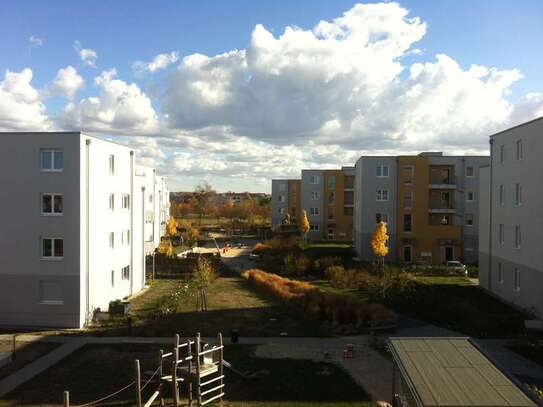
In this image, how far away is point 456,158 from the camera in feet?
158

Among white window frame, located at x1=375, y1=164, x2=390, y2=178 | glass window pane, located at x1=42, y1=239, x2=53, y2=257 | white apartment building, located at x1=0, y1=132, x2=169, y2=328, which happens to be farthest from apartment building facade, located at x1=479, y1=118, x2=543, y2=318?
glass window pane, located at x1=42, y1=239, x2=53, y2=257

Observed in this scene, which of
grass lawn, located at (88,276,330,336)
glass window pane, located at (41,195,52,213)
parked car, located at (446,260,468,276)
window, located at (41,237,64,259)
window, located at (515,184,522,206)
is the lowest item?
grass lawn, located at (88,276,330,336)

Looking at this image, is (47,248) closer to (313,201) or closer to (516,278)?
(516,278)

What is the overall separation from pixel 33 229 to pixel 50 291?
307 cm

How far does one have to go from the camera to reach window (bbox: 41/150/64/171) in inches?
979

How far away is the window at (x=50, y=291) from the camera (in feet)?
81.7

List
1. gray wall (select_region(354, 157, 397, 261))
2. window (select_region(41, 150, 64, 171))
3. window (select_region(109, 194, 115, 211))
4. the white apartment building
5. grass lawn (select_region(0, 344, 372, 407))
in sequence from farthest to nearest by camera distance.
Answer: gray wall (select_region(354, 157, 397, 261)) → window (select_region(109, 194, 115, 211)) → window (select_region(41, 150, 64, 171)) → the white apartment building → grass lawn (select_region(0, 344, 372, 407))

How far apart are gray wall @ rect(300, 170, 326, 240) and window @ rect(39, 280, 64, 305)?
160ft

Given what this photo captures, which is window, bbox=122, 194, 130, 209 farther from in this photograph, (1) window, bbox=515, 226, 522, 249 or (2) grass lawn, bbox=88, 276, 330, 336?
(1) window, bbox=515, 226, 522, 249

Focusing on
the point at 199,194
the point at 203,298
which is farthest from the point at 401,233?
the point at 199,194

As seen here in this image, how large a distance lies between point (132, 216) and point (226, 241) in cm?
4028

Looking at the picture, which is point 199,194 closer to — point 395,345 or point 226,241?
point 226,241

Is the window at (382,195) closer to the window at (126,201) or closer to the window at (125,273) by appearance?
the window at (126,201)

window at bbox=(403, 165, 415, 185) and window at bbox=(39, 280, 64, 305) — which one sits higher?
window at bbox=(403, 165, 415, 185)
